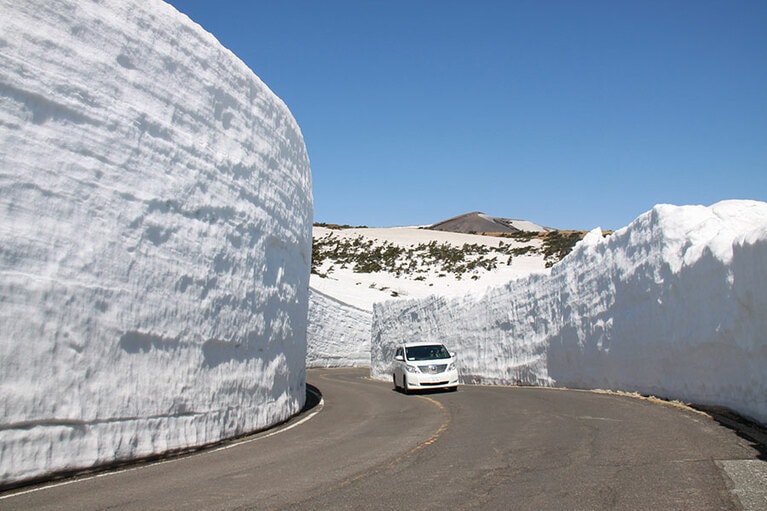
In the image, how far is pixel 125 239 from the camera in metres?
8.59

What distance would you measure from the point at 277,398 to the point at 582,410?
18.8 feet

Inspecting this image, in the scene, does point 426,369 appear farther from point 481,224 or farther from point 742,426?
point 481,224

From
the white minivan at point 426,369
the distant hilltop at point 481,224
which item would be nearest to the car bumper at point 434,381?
the white minivan at point 426,369

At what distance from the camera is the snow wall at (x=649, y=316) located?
1078 centimetres

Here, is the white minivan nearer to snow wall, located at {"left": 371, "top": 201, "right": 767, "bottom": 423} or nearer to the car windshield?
the car windshield

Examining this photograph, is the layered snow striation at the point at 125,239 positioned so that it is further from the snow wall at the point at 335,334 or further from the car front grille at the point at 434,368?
the snow wall at the point at 335,334

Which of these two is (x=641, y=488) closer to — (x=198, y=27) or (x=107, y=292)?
(x=107, y=292)

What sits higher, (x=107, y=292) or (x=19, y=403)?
(x=107, y=292)

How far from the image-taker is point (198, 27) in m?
10.8

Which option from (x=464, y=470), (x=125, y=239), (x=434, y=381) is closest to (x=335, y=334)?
(x=434, y=381)

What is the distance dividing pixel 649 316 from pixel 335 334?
2662 centimetres

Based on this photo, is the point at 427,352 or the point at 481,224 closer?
the point at 427,352

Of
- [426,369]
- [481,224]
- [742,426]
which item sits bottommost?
[742,426]

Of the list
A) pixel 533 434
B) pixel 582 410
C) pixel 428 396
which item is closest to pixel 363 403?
pixel 428 396
